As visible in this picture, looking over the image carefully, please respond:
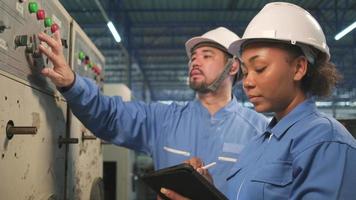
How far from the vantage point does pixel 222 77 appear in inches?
76.7

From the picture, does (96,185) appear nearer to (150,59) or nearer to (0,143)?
(0,143)

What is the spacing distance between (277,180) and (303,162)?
0.10m

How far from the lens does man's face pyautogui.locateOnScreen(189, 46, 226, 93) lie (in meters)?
1.92

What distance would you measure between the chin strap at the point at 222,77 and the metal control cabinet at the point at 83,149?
0.62 m

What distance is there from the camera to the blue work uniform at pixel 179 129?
172cm

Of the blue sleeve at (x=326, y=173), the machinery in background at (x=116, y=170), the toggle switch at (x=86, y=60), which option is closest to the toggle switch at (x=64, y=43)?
the toggle switch at (x=86, y=60)

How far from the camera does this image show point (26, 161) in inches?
45.3

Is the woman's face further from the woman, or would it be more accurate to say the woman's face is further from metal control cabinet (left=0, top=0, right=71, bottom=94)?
metal control cabinet (left=0, top=0, right=71, bottom=94)

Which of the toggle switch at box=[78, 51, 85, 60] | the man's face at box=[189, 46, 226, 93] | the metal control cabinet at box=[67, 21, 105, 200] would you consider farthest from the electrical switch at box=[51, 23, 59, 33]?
the man's face at box=[189, 46, 226, 93]

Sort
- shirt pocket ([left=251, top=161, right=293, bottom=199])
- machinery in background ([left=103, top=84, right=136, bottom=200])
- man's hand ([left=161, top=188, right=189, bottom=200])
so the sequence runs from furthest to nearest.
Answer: machinery in background ([left=103, top=84, right=136, bottom=200])
man's hand ([left=161, top=188, right=189, bottom=200])
shirt pocket ([left=251, top=161, right=293, bottom=199])

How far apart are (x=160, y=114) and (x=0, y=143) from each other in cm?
98

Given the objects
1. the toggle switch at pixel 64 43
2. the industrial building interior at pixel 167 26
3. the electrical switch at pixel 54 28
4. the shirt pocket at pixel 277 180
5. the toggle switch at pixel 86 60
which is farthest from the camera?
the industrial building interior at pixel 167 26

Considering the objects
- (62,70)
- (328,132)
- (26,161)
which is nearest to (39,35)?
(62,70)

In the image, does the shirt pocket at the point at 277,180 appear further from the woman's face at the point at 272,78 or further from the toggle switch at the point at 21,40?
the toggle switch at the point at 21,40
